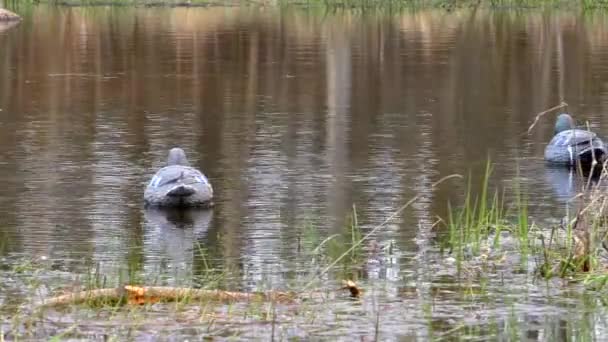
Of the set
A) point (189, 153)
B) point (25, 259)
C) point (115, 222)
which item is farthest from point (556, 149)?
point (25, 259)

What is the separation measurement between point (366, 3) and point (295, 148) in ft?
97.9

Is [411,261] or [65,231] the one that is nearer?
[411,261]

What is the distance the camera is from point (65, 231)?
481 inches

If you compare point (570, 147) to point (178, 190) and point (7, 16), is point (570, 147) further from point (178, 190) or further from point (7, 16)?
point (7, 16)

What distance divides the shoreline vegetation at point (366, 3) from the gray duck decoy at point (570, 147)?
2993cm

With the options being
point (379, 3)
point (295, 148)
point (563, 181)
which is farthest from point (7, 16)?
point (563, 181)

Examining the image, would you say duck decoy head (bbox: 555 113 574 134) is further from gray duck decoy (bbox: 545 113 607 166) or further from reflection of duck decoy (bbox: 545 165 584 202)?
reflection of duck decoy (bbox: 545 165 584 202)

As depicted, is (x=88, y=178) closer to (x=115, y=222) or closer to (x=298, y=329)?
(x=115, y=222)

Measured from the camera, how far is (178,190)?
13.0m

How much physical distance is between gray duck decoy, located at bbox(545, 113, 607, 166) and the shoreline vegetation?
2993 cm

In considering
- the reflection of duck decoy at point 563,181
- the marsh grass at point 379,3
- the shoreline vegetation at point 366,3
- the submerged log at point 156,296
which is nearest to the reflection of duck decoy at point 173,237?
the submerged log at point 156,296

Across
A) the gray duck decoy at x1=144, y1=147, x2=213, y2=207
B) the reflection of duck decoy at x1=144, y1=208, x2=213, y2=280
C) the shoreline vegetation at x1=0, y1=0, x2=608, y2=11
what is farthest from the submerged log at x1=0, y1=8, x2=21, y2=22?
the reflection of duck decoy at x1=144, y1=208, x2=213, y2=280

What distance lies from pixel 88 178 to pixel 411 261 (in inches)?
213

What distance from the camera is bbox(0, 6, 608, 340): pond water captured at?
9688mm
